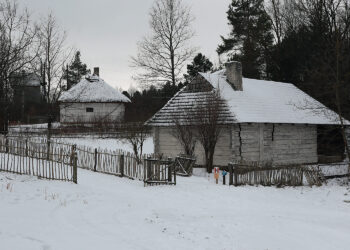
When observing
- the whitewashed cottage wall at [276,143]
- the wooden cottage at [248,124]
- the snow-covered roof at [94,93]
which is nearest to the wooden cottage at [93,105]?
the snow-covered roof at [94,93]

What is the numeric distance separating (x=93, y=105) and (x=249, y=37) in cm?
1960

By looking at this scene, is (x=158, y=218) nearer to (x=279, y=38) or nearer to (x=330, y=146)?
(x=330, y=146)

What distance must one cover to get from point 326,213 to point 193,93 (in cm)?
1262

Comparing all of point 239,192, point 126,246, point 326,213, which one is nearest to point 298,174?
point 239,192

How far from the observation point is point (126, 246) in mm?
6285

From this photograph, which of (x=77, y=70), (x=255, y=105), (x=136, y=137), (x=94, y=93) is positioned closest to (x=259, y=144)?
(x=255, y=105)

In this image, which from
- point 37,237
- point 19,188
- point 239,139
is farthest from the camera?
point 239,139

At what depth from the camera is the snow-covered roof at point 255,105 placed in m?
19.5

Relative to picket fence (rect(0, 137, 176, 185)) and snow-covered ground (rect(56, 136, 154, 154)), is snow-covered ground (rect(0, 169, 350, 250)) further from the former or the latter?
snow-covered ground (rect(56, 136, 154, 154))

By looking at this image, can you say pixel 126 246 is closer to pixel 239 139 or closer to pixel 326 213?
pixel 326 213

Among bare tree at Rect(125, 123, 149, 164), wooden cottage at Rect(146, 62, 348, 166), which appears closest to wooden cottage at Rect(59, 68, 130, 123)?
bare tree at Rect(125, 123, 149, 164)

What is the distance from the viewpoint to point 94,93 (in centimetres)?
3822

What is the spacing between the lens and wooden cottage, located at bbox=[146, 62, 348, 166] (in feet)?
63.0

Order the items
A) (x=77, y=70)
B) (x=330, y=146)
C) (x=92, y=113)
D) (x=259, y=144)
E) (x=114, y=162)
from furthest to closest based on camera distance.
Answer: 1. (x=77, y=70)
2. (x=92, y=113)
3. (x=330, y=146)
4. (x=259, y=144)
5. (x=114, y=162)
